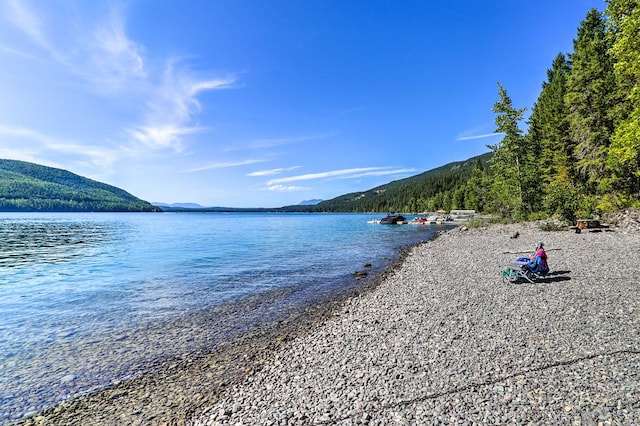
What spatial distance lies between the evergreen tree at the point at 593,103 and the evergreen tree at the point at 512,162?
25.0ft

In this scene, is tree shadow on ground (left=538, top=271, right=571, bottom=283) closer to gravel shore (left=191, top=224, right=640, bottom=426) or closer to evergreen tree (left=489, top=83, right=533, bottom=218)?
gravel shore (left=191, top=224, right=640, bottom=426)

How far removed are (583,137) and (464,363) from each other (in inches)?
1555

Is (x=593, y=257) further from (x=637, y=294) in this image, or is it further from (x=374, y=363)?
(x=374, y=363)

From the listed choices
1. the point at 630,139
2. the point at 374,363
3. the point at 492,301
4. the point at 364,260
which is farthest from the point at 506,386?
the point at 364,260

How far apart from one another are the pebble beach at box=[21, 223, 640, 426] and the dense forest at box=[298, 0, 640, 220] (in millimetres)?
10759

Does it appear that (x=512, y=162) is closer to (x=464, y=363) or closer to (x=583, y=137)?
(x=583, y=137)

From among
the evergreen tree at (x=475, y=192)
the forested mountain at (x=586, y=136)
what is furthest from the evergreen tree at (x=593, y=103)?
the evergreen tree at (x=475, y=192)

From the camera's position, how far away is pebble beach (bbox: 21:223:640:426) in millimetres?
5309

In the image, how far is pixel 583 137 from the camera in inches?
1351

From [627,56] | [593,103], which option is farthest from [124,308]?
[593,103]

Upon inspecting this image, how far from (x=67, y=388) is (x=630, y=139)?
23.2 meters

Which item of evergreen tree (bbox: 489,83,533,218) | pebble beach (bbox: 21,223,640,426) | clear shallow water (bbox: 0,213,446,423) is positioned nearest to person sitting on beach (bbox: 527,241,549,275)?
pebble beach (bbox: 21,223,640,426)

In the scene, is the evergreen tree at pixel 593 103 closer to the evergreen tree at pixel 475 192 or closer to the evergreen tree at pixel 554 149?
the evergreen tree at pixel 554 149

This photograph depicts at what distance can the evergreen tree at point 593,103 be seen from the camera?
3119 centimetres
